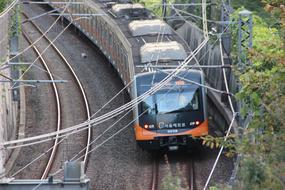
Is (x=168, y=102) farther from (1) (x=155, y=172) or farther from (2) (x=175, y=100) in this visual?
(1) (x=155, y=172)

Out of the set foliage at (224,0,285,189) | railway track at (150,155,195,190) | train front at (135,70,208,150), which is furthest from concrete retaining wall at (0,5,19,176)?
foliage at (224,0,285,189)

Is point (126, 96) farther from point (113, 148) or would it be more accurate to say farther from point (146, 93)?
point (146, 93)

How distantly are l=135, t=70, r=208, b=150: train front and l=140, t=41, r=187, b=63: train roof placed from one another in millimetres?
951

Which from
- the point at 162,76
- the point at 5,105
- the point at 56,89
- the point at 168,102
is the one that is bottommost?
the point at 56,89

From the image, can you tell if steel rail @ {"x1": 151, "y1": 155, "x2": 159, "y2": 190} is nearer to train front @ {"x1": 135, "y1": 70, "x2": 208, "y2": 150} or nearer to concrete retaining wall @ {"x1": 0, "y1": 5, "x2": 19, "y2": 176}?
train front @ {"x1": 135, "y1": 70, "x2": 208, "y2": 150}

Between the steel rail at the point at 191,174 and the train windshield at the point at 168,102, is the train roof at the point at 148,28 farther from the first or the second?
the steel rail at the point at 191,174

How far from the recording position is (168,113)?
2219 cm

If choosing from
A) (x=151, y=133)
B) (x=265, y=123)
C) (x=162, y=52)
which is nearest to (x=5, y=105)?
(x=162, y=52)

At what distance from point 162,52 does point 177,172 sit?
366 centimetres

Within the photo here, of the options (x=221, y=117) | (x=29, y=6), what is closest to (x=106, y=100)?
(x=221, y=117)

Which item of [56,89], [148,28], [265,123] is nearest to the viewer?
[265,123]

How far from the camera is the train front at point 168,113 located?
22156 millimetres

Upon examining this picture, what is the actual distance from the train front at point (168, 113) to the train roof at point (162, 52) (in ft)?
3.12

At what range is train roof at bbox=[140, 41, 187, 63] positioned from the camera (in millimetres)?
23219
